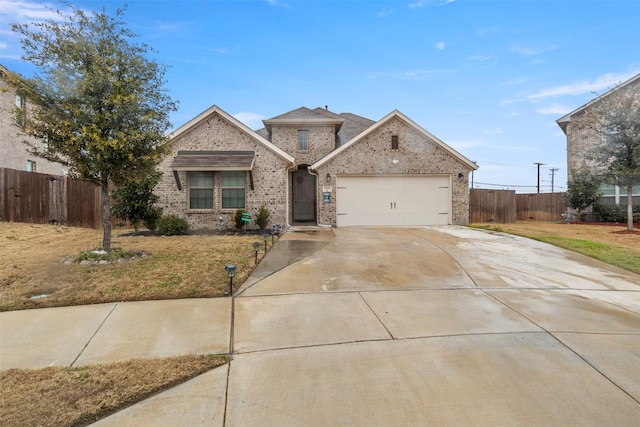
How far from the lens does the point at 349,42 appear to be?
13.7 metres

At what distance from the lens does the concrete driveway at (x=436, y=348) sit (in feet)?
9.13

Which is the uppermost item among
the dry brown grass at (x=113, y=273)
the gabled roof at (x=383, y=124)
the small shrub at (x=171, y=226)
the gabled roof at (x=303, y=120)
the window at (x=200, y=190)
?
the gabled roof at (x=303, y=120)


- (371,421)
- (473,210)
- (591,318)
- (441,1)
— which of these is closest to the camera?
(371,421)

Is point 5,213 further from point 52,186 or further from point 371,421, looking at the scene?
point 371,421

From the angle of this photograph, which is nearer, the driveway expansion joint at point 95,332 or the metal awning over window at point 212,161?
the driveway expansion joint at point 95,332

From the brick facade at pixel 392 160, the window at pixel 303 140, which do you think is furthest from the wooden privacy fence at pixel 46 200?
the brick facade at pixel 392 160

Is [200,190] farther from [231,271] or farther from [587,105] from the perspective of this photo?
[587,105]

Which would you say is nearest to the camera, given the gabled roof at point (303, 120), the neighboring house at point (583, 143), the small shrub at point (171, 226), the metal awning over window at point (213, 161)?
the small shrub at point (171, 226)

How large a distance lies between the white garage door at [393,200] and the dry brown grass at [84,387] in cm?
1349

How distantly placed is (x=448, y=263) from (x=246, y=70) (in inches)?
446

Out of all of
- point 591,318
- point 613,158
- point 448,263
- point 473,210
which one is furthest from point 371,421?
point 473,210

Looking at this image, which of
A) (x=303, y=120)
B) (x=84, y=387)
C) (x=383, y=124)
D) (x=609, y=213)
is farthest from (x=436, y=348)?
(x=609, y=213)

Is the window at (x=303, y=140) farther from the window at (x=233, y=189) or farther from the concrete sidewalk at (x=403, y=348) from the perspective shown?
the concrete sidewalk at (x=403, y=348)

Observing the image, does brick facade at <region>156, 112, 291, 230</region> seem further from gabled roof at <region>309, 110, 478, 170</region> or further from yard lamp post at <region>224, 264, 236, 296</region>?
yard lamp post at <region>224, 264, 236, 296</region>
